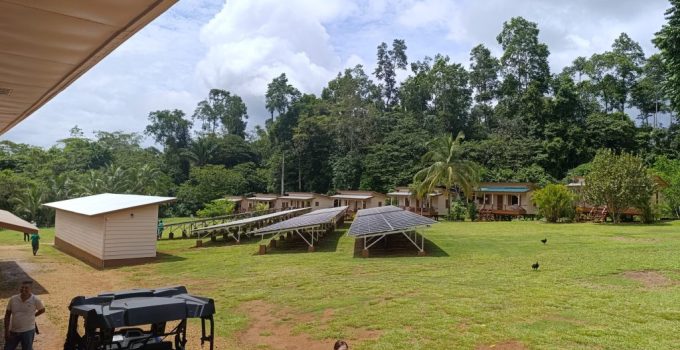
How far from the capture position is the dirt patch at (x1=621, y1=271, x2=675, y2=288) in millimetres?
13962

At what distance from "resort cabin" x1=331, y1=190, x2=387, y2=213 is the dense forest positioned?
7382 mm

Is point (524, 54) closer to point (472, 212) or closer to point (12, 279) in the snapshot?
point (472, 212)

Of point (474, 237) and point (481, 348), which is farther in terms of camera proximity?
point (474, 237)

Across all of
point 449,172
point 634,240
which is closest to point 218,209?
point 449,172

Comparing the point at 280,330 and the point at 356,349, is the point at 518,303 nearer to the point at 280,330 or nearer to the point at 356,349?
the point at 356,349

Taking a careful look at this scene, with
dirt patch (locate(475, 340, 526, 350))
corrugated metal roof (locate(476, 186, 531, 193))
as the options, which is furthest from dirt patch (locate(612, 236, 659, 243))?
corrugated metal roof (locate(476, 186, 531, 193))

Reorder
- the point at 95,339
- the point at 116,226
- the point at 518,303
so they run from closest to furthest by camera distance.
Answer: the point at 95,339 < the point at 518,303 < the point at 116,226

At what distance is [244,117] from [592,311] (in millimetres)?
96160

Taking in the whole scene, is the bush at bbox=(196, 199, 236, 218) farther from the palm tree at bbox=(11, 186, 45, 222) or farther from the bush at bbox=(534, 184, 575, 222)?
the bush at bbox=(534, 184, 575, 222)

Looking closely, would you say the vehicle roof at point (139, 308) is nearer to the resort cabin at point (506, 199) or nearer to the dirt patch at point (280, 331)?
the dirt patch at point (280, 331)

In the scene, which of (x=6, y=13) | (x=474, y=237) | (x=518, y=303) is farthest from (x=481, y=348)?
(x=474, y=237)

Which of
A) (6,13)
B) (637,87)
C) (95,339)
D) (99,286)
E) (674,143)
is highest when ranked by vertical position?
(637,87)

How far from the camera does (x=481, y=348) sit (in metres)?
9.34

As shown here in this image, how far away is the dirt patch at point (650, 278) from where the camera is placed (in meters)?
14.0
